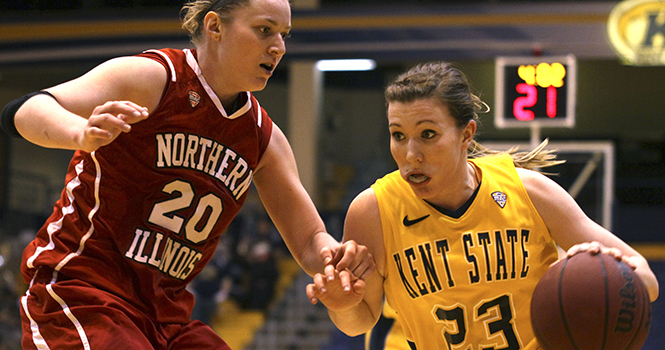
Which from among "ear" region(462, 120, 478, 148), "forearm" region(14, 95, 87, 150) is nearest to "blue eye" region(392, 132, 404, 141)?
"ear" region(462, 120, 478, 148)

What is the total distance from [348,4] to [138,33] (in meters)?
4.00

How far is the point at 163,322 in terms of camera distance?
2.55 meters

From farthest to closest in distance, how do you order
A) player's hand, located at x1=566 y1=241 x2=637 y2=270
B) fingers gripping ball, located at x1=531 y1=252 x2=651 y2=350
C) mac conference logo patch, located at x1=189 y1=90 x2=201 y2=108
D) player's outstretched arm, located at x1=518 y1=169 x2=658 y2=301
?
player's outstretched arm, located at x1=518 y1=169 x2=658 y2=301 → mac conference logo patch, located at x1=189 y1=90 x2=201 y2=108 → player's hand, located at x1=566 y1=241 x2=637 y2=270 → fingers gripping ball, located at x1=531 y1=252 x2=651 y2=350

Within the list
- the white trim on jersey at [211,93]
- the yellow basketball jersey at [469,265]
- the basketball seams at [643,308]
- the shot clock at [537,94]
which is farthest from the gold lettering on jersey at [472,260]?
the shot clock at [537,94]

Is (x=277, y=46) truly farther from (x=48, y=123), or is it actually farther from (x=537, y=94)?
(x=537, y=94)

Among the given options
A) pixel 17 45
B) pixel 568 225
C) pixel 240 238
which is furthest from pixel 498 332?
pixel 17 45

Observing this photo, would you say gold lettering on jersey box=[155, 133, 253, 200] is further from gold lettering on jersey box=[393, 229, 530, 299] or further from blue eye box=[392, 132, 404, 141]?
gold lettering on jersey box=[393, 229, 530, 299]

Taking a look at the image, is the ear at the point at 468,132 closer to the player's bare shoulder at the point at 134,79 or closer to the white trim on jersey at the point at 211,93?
the white trim on jersey at the point at 211,93

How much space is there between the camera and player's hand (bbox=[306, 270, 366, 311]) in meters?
2.57

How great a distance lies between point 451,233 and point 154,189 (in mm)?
1146

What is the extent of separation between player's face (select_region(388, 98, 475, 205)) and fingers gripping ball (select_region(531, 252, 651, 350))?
566 millimetres

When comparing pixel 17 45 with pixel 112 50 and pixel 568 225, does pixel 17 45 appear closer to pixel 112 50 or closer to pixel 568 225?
pixel 112 50

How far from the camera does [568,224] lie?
2.75m

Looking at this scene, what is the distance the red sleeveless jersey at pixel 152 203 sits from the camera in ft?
8.03
